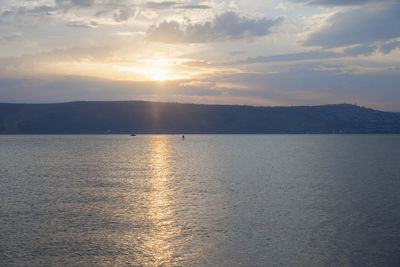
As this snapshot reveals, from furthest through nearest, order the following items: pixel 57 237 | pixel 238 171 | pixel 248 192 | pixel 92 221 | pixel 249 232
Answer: pixel 238 171 < pixel 248 192 < pixel 92 221 < pixel 249 232 < pixel 57 237

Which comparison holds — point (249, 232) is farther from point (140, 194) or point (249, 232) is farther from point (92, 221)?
point (140, 194)

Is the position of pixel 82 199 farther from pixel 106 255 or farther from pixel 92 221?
pixel 106 255

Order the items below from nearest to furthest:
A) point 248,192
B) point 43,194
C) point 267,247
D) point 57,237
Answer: point 267,247
point 57,237
point 43,194
point 248,192

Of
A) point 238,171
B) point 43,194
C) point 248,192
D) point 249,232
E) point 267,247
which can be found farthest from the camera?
point 238,171

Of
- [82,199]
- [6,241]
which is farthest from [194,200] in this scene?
[6,241]

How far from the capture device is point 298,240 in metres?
20.7

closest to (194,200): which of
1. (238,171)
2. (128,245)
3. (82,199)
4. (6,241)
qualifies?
(82,199)

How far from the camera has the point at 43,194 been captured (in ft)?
112

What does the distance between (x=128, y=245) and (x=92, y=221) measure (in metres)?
5.76

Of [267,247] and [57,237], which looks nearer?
[267,247]

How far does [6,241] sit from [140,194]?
53.3 ft

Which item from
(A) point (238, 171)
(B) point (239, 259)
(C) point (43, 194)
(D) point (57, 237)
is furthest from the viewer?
(A) point (238, 171)

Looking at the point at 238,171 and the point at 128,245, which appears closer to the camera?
the point at 128,245

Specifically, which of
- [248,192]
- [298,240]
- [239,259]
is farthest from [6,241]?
[248,192]
